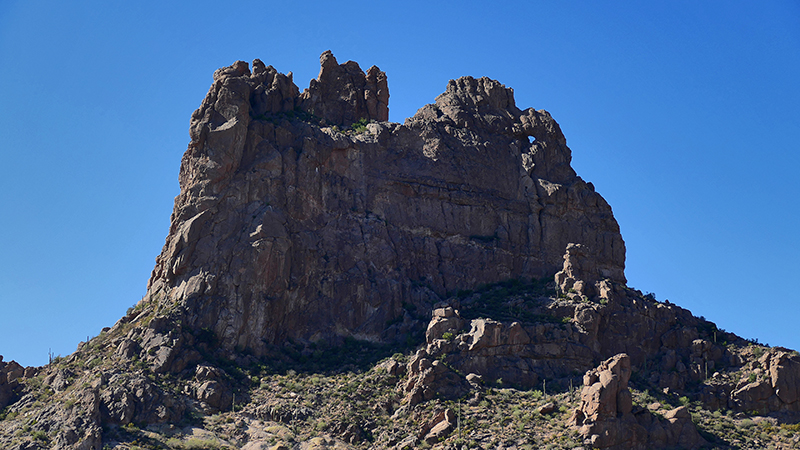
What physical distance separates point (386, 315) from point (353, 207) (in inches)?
497

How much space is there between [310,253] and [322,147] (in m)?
12.5

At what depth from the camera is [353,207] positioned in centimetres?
13788

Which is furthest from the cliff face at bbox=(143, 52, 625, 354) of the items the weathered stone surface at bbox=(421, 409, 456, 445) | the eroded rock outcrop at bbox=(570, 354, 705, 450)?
the eroded rock outcrop at bbox=(570, 354, 705, 450)

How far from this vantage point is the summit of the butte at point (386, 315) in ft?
370

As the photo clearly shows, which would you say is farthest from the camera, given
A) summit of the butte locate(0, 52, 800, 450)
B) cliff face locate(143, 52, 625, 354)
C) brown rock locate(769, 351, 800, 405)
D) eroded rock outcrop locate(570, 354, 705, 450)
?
cliff face locate(143, 52, 625, 354)

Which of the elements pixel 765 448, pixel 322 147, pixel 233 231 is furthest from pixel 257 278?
pixel 765 448

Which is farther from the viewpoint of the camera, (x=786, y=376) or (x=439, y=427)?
(x=786, y=376)

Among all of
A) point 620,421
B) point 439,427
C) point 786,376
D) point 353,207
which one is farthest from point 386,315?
point 786,376

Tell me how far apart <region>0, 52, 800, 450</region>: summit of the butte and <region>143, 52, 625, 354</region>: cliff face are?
21cm

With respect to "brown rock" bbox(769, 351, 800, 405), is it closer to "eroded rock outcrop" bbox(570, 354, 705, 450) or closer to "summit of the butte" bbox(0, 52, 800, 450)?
"summit of the butte" bbox(0, 52, 800, 450)

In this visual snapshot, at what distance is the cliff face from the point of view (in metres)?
130

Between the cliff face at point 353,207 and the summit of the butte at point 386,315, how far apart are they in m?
0.21

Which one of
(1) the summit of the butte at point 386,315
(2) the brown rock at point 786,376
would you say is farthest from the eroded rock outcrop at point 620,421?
(2) the brown rock at point 786,376

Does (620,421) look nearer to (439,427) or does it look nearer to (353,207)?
(439,427)
